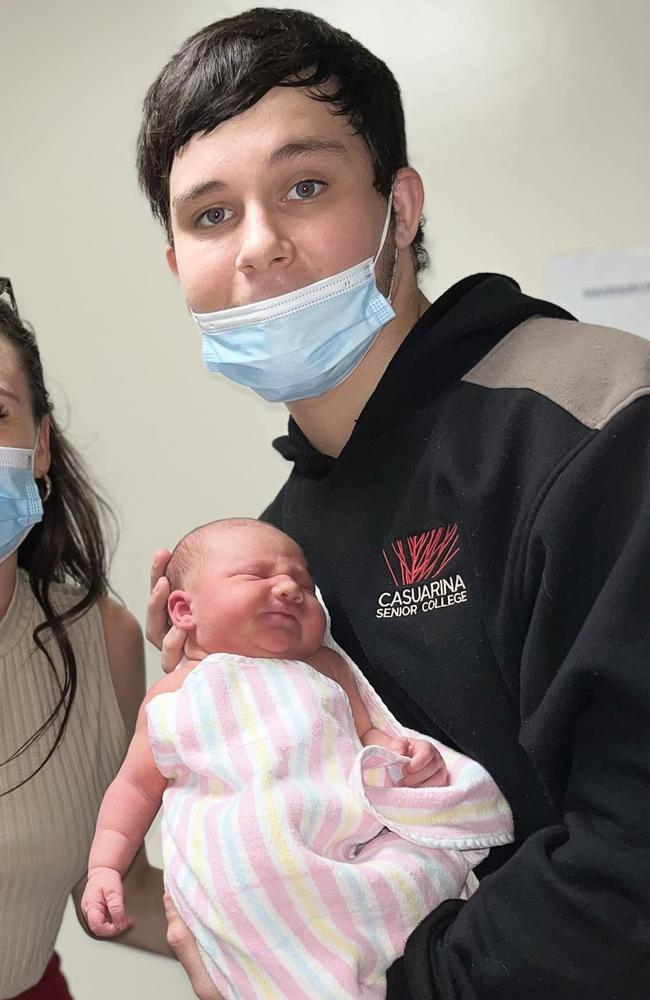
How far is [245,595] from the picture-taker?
1211 millimetres

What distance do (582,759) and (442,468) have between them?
0.35 metres

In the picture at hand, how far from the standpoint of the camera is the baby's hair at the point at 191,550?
1.30 m

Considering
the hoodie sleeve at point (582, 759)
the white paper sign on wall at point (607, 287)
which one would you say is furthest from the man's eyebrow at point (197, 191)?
the white paper sign on wall at point (607, 287)

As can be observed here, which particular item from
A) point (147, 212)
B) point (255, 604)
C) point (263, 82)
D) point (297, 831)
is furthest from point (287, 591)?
point (147, 212)

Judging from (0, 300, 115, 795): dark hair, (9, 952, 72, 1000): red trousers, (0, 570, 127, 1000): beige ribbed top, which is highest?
(0, 300, 115, 795): dark hair

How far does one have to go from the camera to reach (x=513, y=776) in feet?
3.74

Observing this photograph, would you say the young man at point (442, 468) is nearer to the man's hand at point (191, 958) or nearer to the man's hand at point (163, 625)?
the man's hand at point (163, 625)

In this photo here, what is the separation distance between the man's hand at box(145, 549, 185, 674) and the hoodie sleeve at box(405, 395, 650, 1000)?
0.45m

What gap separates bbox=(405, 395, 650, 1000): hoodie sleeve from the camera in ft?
3.03

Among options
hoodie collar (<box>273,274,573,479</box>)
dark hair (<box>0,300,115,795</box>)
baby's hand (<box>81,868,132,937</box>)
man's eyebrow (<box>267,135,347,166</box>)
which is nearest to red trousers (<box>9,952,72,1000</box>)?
dark hair (<box>0,300,115,795</box>)

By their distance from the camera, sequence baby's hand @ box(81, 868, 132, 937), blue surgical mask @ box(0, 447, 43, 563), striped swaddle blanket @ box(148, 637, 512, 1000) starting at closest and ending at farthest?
striped swaddle blanket @ box(148, 637, 512, 1000), baby's hand @ box(81, 868, 132, 937), blue surgical mask @ box(0, 447, 43, 563)

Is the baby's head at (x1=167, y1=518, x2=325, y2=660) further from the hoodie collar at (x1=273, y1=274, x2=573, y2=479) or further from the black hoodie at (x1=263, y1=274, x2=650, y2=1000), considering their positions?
the hoodie collar at (x1=273, y1=274, x2=573, y2=479)

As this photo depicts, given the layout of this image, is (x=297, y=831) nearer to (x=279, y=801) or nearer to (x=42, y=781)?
(x=279, y=801)

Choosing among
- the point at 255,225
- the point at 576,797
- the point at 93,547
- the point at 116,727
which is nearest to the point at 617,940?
the point at 576,797
